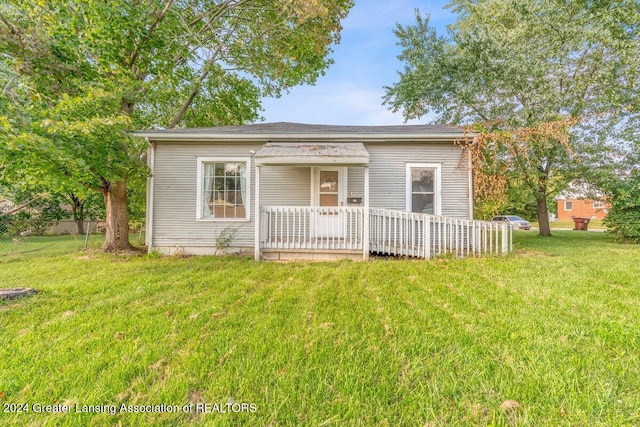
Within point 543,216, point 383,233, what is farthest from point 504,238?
point 543,216

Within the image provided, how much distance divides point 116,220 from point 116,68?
3.89 meters

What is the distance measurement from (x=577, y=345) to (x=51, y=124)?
6.89m

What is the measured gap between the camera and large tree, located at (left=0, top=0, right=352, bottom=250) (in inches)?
178

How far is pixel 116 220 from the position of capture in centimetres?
756

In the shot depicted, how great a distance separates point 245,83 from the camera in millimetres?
11312

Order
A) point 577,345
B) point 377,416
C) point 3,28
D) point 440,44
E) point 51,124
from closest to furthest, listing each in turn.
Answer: point 377,416 → point 577,345 → point 51,124 → point 3,28 → point 440,44

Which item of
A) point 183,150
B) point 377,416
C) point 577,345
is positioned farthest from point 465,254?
point 183,150

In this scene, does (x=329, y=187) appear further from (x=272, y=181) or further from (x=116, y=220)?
(x=116, y=220)

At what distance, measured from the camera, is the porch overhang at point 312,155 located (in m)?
5.88

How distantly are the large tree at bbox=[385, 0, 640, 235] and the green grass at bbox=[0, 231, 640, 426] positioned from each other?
677 cm

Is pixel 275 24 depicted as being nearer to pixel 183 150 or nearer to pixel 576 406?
pixel 183 150

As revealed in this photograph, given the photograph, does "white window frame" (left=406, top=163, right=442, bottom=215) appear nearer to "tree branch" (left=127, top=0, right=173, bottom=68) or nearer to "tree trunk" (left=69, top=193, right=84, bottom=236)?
"tree branch" (left=127, top=0, right=173, bottom=68)

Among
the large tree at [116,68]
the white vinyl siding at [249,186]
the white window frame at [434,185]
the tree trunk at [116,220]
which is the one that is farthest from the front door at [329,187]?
the tree trunk at [116,220]

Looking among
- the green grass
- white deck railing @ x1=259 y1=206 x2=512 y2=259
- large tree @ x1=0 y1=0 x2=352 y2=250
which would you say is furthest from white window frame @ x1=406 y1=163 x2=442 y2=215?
large tree @ x1=0 y1=0 x2=352 y2=250
